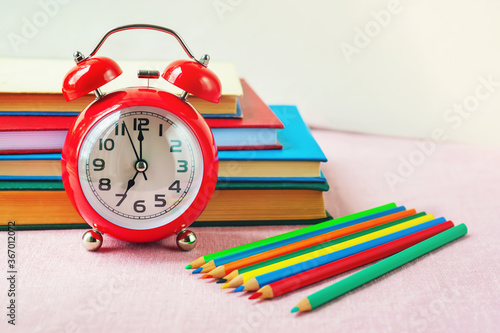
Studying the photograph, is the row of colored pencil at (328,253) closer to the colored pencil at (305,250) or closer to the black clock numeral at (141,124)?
the colored pencil at (305,250)

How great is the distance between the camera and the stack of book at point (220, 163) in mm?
1050

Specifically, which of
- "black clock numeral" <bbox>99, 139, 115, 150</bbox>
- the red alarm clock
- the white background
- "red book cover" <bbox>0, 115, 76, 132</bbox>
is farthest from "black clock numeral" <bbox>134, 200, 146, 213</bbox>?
the white background

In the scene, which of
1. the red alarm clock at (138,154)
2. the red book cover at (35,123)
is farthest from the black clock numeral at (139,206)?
the red book cover at (35,123)

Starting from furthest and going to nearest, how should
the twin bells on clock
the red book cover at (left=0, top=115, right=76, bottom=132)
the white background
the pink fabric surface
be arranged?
1. the white background
2. the red book cover at (left=0, top=115, right=76, bottom=132)
3. the twin bells on clock
4. the pink fabric surface

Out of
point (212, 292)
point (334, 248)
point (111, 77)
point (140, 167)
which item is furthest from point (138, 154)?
point (334, 248)

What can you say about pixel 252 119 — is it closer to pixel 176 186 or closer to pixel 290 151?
pixel 290 151

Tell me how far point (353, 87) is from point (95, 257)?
1.05 metres

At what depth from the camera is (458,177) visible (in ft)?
4.74

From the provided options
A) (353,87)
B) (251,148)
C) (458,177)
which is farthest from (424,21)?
(251,148)

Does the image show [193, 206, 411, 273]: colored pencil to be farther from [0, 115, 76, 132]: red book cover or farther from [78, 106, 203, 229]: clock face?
[0, 115, 76, 132]: red book cover

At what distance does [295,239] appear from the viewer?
1.02m

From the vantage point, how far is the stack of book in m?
1.05

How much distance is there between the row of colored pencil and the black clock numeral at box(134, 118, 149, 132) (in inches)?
9.1

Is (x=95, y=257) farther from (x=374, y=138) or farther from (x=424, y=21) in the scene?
(x=424, y=21)
